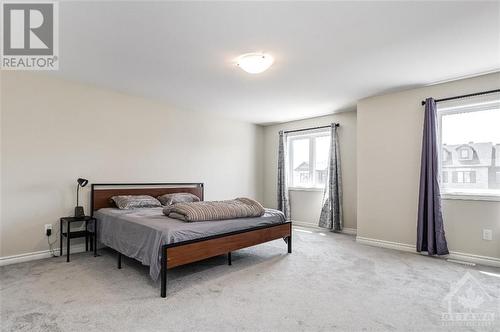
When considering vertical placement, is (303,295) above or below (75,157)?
below

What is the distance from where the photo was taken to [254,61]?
9.56 ft

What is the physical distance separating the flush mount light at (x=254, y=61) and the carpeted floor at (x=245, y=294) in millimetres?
2264

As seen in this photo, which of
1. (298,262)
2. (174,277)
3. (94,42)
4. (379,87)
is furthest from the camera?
(379,87)

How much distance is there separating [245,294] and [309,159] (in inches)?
157

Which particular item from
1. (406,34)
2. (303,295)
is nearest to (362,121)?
(406,34)

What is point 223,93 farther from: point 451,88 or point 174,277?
point 451,88

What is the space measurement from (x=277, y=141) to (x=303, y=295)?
174 inches

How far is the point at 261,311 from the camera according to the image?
220 cm

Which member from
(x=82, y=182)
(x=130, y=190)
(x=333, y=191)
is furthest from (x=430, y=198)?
(x=82, y=182)

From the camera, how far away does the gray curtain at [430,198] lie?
3.63 m

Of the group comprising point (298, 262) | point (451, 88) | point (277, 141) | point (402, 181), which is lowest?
point (298, 262)

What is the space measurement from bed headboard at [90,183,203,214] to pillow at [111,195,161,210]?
0.49 ft

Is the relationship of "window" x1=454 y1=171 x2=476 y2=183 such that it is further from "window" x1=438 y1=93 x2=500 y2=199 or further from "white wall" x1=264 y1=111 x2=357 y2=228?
"white wall" x1=264 y1=111 x2=357 y2=228

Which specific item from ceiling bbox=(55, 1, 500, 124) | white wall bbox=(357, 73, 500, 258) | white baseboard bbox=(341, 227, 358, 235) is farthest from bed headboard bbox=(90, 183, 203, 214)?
white wall bbox=(357, 73, 500, 258)
